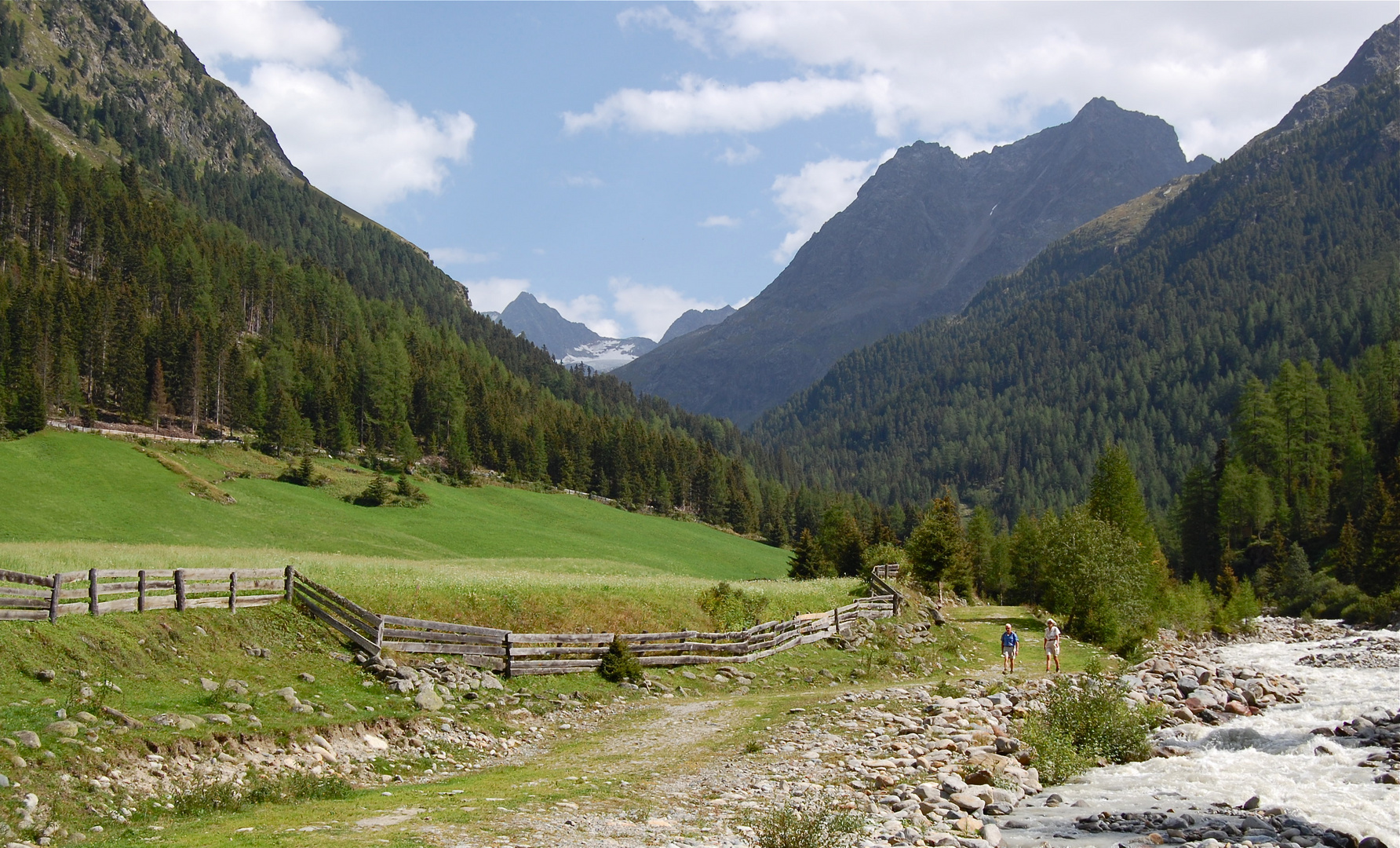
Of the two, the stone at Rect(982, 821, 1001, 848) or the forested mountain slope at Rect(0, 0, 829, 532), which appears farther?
the forested mountain slope at Rect(0, 0, 829, 532)

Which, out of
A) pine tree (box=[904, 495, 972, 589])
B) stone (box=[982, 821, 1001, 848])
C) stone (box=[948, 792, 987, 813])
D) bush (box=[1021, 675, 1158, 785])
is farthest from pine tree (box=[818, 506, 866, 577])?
stone (box=[982, 821, 1001, 848])

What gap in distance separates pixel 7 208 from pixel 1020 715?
17772 centimetres

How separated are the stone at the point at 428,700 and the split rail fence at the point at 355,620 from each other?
2968 millimetres

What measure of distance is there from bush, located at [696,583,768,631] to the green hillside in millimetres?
37075

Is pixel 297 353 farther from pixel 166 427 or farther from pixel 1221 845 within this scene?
pixel 1221 845

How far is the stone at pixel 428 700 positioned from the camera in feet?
75.8

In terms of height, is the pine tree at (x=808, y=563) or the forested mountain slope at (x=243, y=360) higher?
the forested mountain slope at (x=243, y=360)

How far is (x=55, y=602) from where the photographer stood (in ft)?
66.3

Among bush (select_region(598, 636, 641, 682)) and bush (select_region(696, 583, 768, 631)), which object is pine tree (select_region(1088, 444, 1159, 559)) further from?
bush (select_region(598, 636, 641, 682))

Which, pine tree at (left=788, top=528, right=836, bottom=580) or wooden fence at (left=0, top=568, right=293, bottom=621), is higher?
wooden fence at (left=0, top=568, right=293, bottom=621)

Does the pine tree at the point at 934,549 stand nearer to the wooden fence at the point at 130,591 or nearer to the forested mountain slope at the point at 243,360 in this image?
the wooden fence at the point at 130,591

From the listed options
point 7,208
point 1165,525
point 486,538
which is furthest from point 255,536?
point 1165,525

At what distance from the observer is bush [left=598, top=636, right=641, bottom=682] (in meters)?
29.9

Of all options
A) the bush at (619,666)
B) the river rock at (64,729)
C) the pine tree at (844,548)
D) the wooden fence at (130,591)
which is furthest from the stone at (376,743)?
the pine tree at (844,548)
